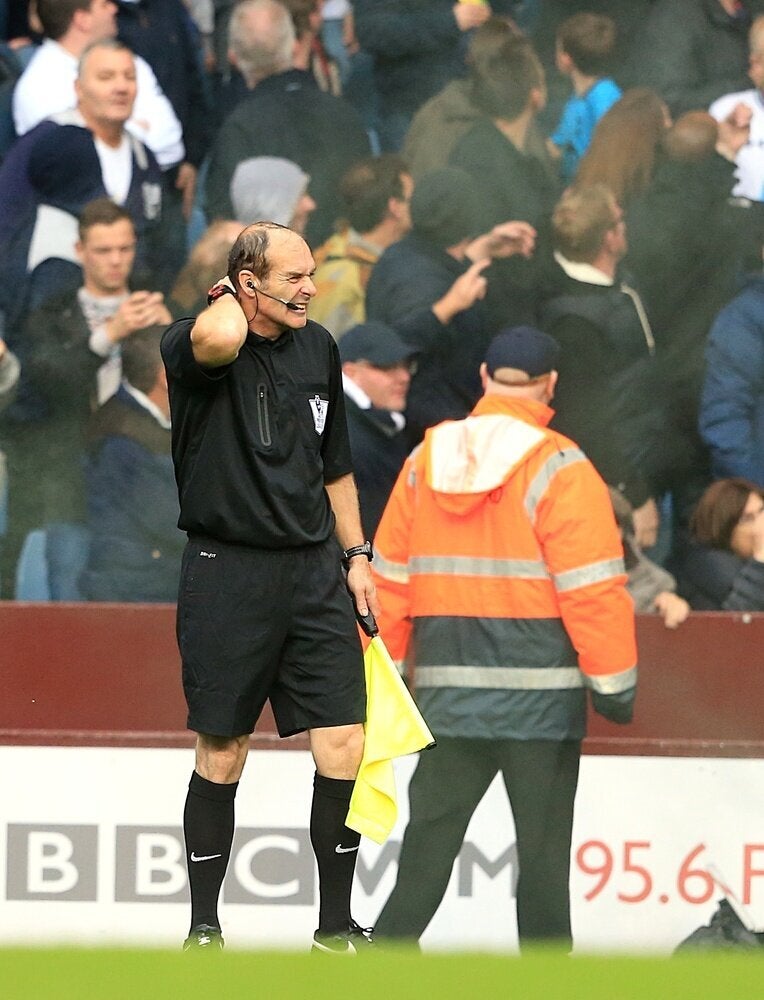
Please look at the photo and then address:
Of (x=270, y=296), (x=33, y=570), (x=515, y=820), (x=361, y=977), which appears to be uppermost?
(x=270, y=296)

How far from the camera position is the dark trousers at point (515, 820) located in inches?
235

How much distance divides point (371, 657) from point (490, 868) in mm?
1602

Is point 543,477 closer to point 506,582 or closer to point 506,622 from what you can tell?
point 506,582

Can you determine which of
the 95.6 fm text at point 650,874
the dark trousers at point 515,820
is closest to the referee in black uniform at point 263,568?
the dark trousers at point 515,820

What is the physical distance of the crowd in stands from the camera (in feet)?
21.0

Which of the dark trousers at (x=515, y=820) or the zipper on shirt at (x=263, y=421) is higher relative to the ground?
the zipper on shirt at (x=263, y=421)

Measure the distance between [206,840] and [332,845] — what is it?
0.92 feet

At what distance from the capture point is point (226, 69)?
6.45m

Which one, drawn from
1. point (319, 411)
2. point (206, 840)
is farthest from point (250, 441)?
point (206, 840)

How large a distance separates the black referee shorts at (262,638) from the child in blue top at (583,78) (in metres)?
2.43

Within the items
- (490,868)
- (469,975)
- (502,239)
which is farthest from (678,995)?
(502,239)

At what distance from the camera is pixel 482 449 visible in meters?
5.83

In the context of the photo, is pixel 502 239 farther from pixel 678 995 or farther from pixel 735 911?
pixel 678 995

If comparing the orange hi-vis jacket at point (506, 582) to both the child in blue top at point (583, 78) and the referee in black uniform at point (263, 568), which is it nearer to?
the child in blue top at point (583, 78)
